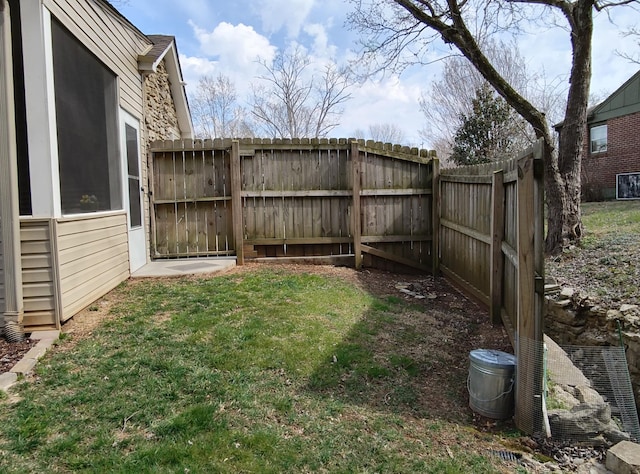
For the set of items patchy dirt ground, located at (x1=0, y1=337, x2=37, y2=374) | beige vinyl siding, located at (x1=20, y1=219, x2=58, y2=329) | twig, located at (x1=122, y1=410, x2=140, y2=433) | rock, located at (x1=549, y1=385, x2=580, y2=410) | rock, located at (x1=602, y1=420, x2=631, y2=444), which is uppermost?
beige vinyl siding, located at (x1=20, y1=219, x2=58, y2=329)

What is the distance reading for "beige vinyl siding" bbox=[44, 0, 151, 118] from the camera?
4263mm

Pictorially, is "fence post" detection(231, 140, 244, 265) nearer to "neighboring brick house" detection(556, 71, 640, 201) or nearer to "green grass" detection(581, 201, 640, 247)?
"green grass" detection(581, 201, 640, 247)

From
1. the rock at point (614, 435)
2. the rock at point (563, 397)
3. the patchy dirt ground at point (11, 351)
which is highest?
the patchy dirt ground at point (11, 351)

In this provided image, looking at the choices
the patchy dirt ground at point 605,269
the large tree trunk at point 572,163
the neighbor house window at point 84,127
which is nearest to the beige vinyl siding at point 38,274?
the neighbor house window at point 84,127

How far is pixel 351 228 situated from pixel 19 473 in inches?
219

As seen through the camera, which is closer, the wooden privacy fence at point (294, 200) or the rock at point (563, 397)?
the rock at point (563, 397)

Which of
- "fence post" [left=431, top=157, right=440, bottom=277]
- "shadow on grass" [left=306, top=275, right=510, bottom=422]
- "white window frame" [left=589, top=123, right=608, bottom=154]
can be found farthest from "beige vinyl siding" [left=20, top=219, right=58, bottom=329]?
"white window frame" [left=589, top=123, right=608, bottom=154]

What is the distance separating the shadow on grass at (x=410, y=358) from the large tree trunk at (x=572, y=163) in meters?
3.13

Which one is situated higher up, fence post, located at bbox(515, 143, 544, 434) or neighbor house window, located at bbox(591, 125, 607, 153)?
neighbor house window, located at bbox(591, 125, 607, 153)

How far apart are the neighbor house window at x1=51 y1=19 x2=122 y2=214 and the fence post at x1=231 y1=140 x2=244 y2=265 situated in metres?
1.73

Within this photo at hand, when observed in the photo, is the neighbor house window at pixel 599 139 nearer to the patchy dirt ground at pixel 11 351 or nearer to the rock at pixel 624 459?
the rock at pixel 624 459

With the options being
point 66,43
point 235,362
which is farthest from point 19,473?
point 66,43

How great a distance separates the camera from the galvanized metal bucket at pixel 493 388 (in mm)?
3053

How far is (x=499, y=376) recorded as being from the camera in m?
3.05
